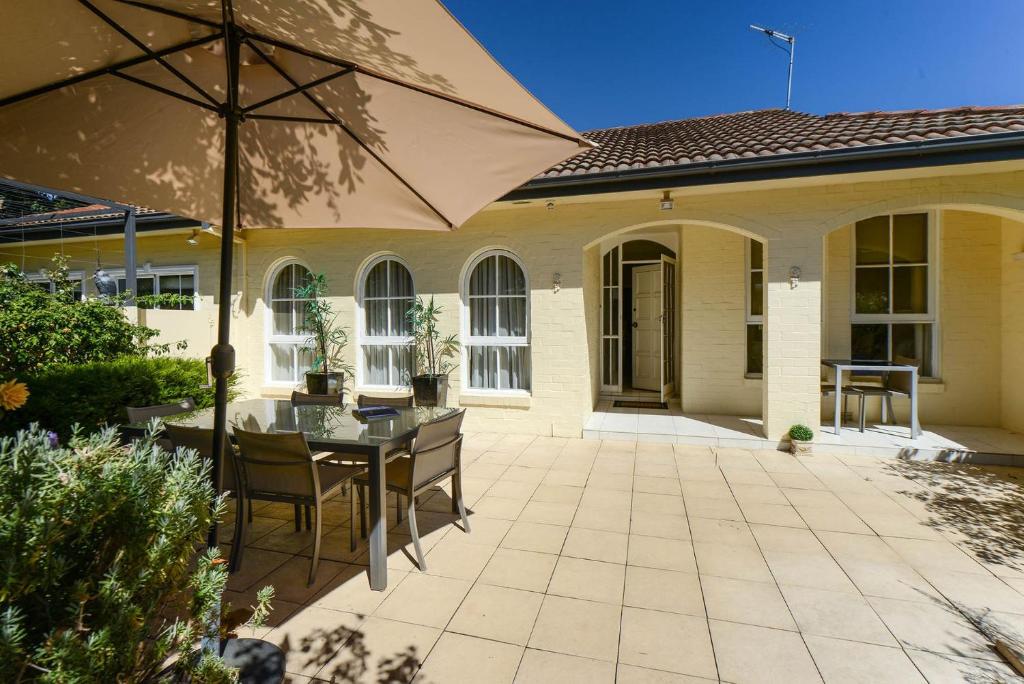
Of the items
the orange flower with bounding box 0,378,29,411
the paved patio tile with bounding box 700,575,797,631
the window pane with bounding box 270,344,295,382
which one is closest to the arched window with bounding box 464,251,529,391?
the window pane with bounding box 270,344,295,382

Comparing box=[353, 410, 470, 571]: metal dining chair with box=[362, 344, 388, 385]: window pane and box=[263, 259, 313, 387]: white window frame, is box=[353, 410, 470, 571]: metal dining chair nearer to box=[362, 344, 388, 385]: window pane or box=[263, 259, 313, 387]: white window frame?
box=[362, 344, 388, 385]: window pane

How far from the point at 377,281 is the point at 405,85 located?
19.5ft

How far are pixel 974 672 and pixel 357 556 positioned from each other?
356cm

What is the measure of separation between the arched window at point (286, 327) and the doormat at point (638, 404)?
5675 millimetres

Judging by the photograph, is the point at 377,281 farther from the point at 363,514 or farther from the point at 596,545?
the point at 596,545

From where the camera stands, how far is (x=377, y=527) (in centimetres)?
298

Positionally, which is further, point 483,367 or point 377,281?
point 377,281

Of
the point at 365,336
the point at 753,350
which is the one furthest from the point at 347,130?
the point at 753,350

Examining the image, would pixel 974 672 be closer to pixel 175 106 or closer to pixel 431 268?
pixel 175 106

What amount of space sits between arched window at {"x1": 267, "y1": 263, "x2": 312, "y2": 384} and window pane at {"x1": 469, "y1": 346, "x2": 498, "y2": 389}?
313 cm

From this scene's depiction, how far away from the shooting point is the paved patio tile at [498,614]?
2.51 metres

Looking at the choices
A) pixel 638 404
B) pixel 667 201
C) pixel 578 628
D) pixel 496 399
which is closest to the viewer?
pixel 578 628

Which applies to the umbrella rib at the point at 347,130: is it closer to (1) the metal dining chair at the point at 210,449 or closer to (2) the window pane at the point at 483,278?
(1) the metal dining chair at the point at 210,449

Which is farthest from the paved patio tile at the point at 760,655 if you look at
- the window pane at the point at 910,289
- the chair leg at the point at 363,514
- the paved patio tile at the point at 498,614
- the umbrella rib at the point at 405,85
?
the window pane at the point at 910,289
